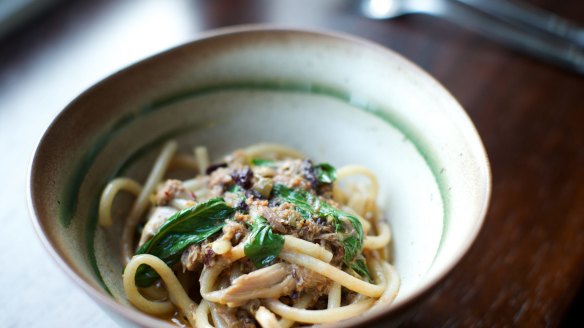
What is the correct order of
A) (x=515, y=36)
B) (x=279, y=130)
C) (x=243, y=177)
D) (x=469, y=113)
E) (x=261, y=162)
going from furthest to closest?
A: (x=515, y=36)
(x=469, y=113)
(x=279, y=130)
(x=261, y=162)
(x=243, y=177)

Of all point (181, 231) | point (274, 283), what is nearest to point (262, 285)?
point (274, 283)

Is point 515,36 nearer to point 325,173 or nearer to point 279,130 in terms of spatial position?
point 279,130

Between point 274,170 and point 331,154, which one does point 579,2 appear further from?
point 274,170

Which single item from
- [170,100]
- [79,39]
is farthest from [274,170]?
[79,39]

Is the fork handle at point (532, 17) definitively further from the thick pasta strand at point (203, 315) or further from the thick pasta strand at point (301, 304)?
the thick pasta strand at point (203, 315)

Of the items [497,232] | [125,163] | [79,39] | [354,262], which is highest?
[79,39]

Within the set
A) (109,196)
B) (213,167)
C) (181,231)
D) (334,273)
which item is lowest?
(334,273)
